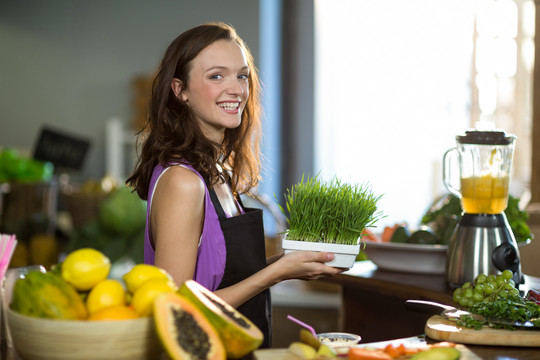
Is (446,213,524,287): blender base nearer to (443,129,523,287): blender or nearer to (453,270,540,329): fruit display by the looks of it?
(443,129,523,287): blender

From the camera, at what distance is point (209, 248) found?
1743mm

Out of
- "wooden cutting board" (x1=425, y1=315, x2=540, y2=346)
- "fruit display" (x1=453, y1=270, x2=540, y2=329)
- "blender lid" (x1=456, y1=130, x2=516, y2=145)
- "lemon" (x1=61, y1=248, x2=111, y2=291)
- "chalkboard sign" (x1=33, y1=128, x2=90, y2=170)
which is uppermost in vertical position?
"blender lid" (x1=456, y1=130, x2=516, y2=145)

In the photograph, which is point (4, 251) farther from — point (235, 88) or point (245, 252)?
point (235, 88)

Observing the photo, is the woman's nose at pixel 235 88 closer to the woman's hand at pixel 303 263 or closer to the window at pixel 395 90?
the woman's hand at pixel 303 263

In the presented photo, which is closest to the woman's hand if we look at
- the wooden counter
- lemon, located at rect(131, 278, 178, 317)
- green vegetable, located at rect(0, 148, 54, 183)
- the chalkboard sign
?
lemon, located at rect(131, 278, 178, 317)

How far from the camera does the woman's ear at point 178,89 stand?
1.88 metres

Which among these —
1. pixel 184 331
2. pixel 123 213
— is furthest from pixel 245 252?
pixel 123 213

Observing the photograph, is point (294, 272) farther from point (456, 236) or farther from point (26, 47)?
point (26, 47)

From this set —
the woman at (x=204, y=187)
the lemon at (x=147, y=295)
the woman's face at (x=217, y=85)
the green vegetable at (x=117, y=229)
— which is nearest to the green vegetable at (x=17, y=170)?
the green vegetable at (x=117, y=229)

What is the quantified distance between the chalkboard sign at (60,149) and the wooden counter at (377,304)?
268cm

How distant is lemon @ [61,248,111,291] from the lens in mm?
1192

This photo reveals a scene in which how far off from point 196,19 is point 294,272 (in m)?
5.33

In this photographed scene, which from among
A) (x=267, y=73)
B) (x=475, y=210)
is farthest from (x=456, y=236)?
(x=267, y=73)

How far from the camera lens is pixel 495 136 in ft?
6.94
